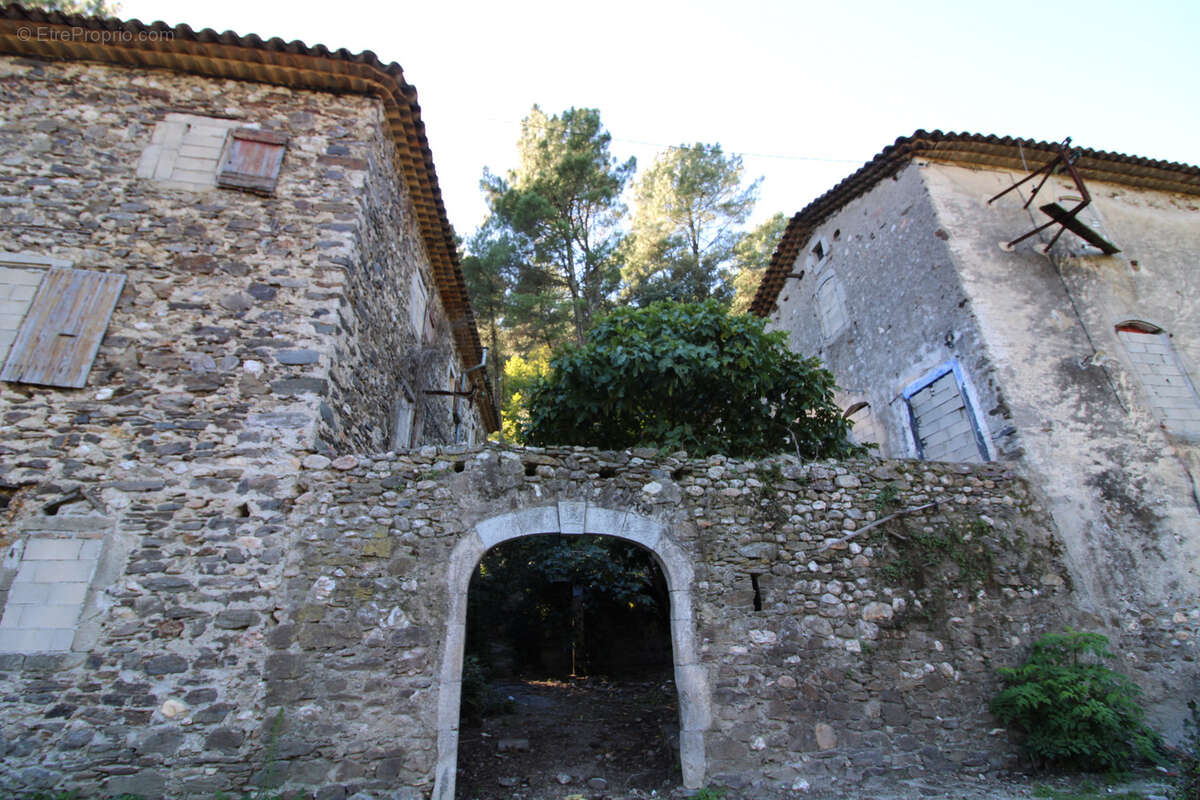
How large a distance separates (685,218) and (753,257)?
3.06 metres

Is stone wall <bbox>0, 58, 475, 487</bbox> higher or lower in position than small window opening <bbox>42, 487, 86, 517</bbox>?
higher

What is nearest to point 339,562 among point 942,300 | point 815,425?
point 815,425

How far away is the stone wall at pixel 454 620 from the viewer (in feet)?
15.1

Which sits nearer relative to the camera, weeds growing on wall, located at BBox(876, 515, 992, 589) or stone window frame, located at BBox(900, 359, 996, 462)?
weeds growing on wall, located at BBox(876, 515, 992, 589)

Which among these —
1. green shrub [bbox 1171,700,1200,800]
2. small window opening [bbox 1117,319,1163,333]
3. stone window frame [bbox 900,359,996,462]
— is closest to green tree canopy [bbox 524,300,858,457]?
stone window frame [bbox 900,359,996,462]

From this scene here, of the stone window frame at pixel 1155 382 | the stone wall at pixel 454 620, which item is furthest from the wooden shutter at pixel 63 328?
the stone window frame at pixel 1155 382

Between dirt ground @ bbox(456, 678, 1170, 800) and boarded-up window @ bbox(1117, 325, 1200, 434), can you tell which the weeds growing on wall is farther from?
boarded-up window @ bbox(1117, 325, 1200, 434)

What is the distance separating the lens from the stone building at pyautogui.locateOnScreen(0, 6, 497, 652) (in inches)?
204

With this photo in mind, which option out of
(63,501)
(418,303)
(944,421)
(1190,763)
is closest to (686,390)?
(944,421)

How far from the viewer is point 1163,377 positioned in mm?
8141

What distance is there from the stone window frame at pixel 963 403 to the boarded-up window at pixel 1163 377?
2.43 m

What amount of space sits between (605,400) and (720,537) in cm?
278

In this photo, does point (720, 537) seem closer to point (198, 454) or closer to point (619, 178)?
point (198, 454)

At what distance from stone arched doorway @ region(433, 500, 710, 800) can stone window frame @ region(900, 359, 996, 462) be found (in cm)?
387
